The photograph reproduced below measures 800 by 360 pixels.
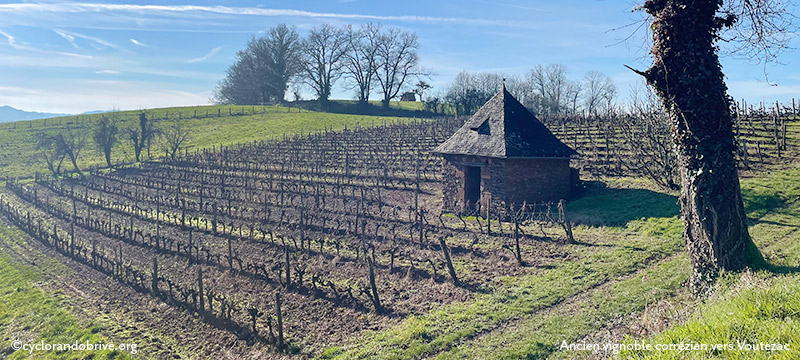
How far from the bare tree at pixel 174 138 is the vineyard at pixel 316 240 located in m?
11.0

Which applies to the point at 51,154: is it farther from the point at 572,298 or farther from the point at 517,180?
the point at 572,298

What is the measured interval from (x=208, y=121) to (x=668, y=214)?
59758 mm

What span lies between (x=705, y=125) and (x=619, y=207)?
33.4 feet

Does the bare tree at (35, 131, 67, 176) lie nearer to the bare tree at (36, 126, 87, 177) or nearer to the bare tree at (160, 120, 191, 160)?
the bare tree at (36, 126, 87, 177)

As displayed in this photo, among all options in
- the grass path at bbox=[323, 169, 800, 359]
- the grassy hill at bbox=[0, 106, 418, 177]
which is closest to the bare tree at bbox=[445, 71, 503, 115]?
the grassy hill at bbox=[0, 106, 418, 177]

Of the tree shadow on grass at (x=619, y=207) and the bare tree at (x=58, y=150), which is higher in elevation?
the bare tree at (x=58, y=150)

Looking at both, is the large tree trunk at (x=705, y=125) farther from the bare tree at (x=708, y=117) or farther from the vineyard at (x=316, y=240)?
the vineyard at (x=316, y=240)

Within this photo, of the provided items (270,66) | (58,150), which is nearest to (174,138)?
(58,150)

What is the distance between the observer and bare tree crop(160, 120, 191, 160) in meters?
46.0

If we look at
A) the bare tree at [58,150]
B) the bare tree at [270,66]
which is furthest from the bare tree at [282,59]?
the bare tree at [58,150]

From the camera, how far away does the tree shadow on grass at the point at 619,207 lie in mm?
16172

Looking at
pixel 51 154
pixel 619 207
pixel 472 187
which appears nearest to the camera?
pixel 619 207

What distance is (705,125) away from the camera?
8.15 meters

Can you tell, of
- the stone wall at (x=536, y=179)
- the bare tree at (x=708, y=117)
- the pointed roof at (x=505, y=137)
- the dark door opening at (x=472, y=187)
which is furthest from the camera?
the dark door opening at (x=472, y=187)
